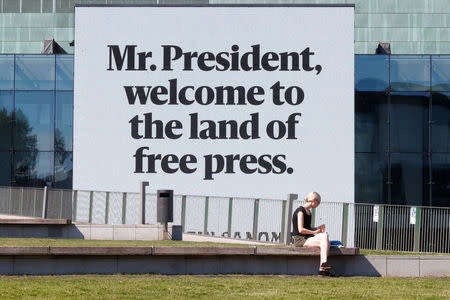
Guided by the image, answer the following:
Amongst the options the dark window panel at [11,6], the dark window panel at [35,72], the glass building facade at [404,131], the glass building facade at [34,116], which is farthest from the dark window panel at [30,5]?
the glass building facade at [404,131]

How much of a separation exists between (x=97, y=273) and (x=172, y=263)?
1.07 m

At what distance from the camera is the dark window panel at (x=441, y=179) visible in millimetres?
42250

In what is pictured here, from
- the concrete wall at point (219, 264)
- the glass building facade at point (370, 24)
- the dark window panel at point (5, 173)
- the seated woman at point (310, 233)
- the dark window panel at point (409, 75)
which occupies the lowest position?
the concrete wall at point (219, 264)

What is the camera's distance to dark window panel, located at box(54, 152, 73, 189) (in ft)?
142

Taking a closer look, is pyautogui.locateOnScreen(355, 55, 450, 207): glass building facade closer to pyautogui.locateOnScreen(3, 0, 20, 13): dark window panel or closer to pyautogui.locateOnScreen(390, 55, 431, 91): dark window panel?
pyautogui.locateOnScreen(390, 55, 431, 91): dark window panel

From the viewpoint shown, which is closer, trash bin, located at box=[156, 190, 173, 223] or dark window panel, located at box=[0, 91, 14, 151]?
Result: trash bin, located at box=[156, 190, 173, 223]

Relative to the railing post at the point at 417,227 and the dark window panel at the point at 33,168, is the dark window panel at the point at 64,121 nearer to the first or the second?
the dark window panel at the point at 33,168

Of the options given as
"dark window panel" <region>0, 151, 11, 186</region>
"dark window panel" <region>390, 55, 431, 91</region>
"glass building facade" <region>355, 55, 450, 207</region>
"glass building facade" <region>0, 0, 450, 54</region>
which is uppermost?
"glass building facade" <region>0, 0, 450, 54</region>

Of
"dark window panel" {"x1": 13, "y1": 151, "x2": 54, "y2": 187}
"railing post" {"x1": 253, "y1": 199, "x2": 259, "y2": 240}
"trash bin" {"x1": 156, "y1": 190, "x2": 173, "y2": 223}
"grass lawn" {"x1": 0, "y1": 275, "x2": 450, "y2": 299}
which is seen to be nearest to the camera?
"grass lawn" {"x1": 0, "y1": 275, "x2": 450, "y2": 299}

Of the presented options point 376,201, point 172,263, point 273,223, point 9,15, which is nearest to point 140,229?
point 273,223

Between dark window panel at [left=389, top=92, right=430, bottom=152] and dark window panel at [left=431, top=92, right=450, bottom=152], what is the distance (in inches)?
15.4

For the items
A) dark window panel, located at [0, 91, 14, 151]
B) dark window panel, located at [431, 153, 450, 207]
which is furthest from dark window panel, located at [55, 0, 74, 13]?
dark window panel, located at [431, 153, 450, 207]

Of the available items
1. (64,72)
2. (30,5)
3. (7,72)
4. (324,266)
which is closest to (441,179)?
(64,72)

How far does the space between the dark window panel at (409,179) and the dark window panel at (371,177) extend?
13.9 inches
